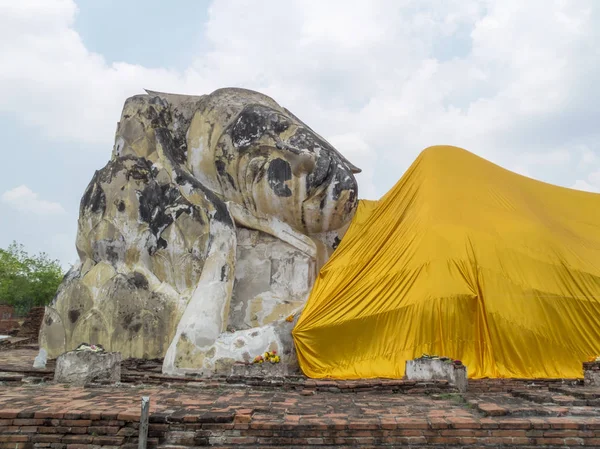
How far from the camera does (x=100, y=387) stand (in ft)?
18.7

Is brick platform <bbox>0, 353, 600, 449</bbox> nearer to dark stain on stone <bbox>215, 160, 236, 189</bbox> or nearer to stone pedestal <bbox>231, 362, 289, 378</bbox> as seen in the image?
stone pedestal <bbox>231, 362, 289, 378</bbox>

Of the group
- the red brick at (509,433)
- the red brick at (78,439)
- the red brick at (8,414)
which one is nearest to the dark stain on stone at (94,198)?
the red brick at (8,414)

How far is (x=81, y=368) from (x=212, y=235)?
3.18 meters

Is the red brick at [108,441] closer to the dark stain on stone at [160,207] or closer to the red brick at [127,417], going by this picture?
the red brick at [127,417]

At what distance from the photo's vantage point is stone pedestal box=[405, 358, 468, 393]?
589cm

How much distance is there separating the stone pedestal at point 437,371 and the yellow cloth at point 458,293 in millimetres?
1150

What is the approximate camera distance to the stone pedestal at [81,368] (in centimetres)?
611

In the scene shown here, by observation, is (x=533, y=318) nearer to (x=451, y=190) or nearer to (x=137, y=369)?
(x=451, y=190)

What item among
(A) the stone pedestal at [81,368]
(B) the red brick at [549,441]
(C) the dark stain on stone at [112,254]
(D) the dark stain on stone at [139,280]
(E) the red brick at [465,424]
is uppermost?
(C) the dark stain on stone at [112,254]

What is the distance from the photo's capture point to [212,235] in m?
8.83

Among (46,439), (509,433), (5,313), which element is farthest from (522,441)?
(5,313)

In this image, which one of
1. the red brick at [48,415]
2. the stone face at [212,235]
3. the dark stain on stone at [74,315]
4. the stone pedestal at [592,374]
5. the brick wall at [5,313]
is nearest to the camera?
the red brick at [48,415]

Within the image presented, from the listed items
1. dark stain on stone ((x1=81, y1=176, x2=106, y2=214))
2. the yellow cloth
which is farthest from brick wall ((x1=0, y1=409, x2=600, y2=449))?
dark stain on stone ((x1=81, y1=176, x2=106, y2=214))

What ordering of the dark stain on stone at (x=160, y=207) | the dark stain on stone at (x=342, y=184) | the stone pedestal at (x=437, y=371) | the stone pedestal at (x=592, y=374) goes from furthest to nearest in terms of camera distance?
1. the dark stain on stone at (x=160, y=207)
2. the dark stain on stone at (x=342, y=184)
3. the stone pedestal at (x=592, y=374)
4. the stone pedestal at (x=437, y=371)
